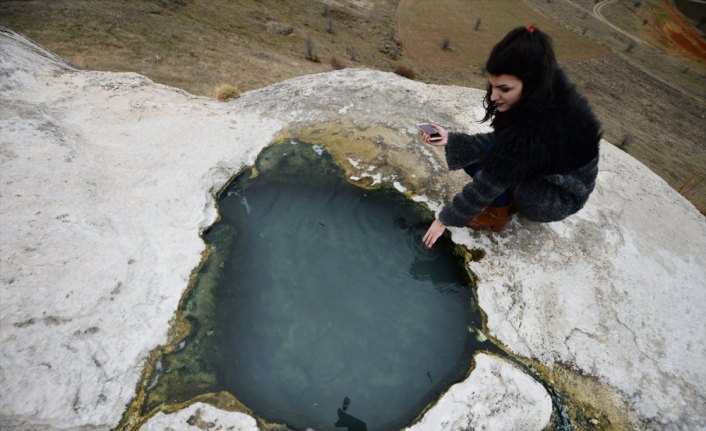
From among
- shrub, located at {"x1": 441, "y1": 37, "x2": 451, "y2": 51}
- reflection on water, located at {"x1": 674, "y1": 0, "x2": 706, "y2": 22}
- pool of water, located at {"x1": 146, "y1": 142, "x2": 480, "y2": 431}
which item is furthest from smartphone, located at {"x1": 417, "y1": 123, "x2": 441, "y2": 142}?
reflection on water, located at {"x1": 674, "y1": 0, "x2": 706, "y2": 22}

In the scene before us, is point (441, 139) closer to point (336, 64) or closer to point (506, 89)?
point (506, 89)

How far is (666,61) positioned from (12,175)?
29.1m

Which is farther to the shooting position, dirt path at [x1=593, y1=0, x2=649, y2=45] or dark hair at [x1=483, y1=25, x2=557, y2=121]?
dirt path at [x1=593, y1=0, x2=649, y2=45]

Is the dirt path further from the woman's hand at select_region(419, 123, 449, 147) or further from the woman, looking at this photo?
the woman

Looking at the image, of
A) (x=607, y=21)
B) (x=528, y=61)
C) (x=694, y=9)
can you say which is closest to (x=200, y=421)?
(x=528, y=61)

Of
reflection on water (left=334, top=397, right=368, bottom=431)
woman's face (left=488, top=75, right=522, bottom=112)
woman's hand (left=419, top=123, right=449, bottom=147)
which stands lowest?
reflection on water (left=334, top=397, right=368, bottom=431)

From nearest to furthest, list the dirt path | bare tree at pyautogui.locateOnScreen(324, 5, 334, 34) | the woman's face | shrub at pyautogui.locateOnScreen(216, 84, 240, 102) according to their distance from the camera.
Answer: the woman's face < shrub at pyautogui.locateOnScreen(216, 84, 240, 102) < bare tree at pyautogui.locateOnScreen(324, 5, 334, 34) < the dirt path

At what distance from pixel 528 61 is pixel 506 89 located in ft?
0.62

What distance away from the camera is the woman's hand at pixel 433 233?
2.74 m

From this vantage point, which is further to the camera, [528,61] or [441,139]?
[441,139]

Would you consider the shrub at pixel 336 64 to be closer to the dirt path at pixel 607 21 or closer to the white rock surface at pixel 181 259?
the white rock surface at pixel 181 259

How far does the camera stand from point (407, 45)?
1838cm

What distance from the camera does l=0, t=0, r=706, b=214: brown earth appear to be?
9.30 metres

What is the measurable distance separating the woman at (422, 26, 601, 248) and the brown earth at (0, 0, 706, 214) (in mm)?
7286
